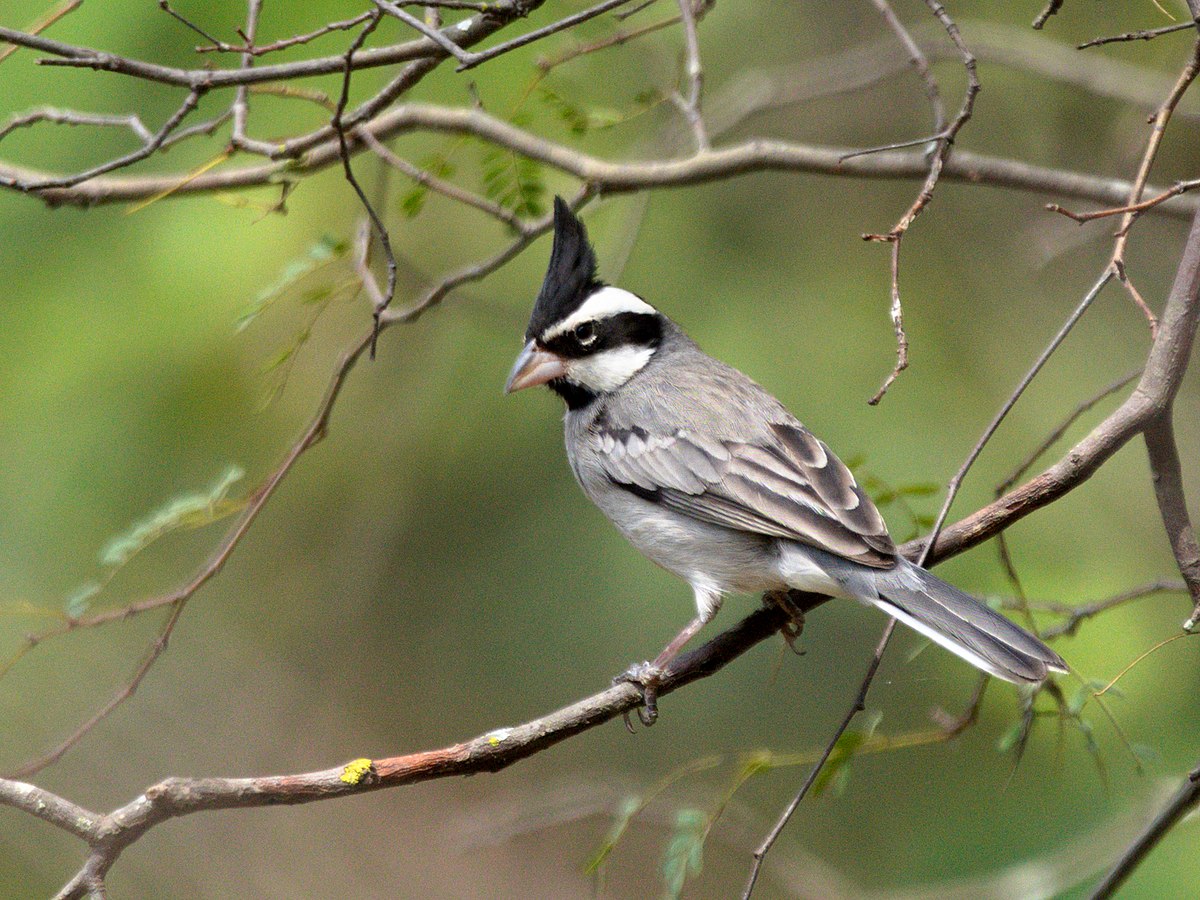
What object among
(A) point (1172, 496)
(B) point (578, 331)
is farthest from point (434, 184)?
(A) point (1172, 496)

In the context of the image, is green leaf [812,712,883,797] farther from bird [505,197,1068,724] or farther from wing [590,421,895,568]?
wing [590,421,895,568]

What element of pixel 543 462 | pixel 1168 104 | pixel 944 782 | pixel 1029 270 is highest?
pixel 1168 104

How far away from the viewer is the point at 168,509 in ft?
11.6

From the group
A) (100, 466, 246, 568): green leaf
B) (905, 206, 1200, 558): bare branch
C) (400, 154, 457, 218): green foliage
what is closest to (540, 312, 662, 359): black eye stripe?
(400, 154, 457, 218): green foliage

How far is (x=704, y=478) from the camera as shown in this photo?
3826mm

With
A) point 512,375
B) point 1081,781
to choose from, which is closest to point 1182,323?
point 512,375

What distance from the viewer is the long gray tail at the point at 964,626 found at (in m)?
2.89

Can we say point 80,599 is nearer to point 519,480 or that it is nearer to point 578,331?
point 578,331

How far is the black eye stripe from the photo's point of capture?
13.8ft

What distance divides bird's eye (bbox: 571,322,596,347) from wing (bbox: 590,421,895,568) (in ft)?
1.01

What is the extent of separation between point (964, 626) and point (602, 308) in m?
1.79

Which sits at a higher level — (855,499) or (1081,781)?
(855,499)

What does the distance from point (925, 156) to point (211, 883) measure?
382 centimetres

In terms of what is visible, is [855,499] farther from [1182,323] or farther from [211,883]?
[211,883]
